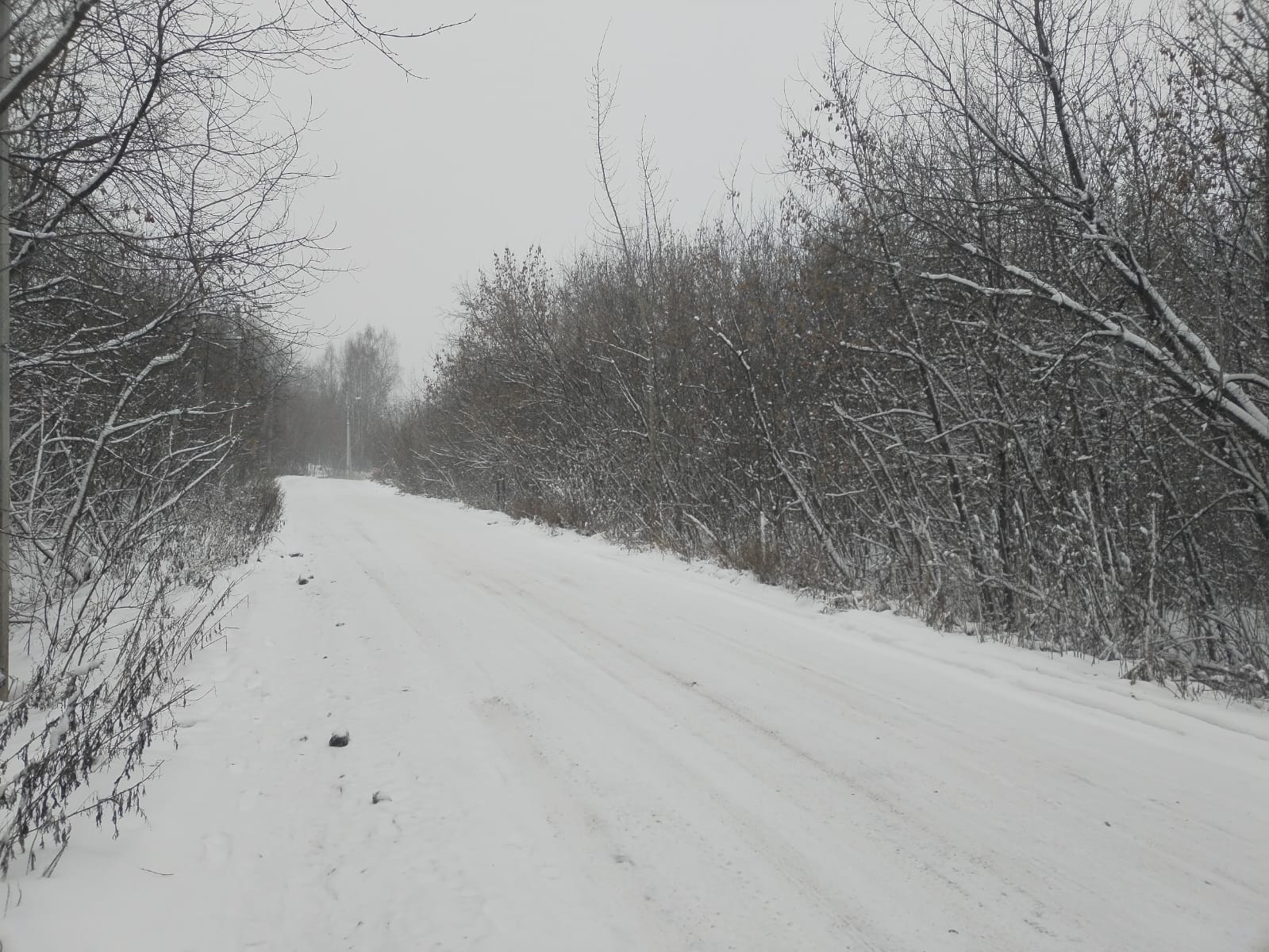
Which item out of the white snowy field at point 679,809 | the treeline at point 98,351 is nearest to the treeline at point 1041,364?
the white snowy field at point 679,809

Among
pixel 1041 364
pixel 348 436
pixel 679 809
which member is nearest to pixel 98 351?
pixel 679 809

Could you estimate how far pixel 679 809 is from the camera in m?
2.73

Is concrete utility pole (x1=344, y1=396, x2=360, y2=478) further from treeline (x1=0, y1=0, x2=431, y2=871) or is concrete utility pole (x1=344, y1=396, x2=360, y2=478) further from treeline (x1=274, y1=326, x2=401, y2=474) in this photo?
treeline (x1=0, y1=0, x2=431, y2=871)

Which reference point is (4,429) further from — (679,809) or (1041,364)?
(1041,364)

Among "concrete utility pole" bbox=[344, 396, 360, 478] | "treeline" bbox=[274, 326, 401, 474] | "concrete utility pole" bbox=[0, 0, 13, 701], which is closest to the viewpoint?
"concrete utility pole" bbox=[0, 0, 13, 701]

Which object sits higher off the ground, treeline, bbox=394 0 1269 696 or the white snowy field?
treeline, bbox=394 0 1269 696

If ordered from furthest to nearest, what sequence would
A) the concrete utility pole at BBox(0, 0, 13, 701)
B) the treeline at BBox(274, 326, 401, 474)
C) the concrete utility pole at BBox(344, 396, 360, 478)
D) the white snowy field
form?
1. the treeline at BBox(274, 326, 401, 474)
2. the concrete utility pole at BBox(344, 396, 360, 478)
3. the concrete utility pole at BBox(0, 0, 13, 701)
4. the white snowy field

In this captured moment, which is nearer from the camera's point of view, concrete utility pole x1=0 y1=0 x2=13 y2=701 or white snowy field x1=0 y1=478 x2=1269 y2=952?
white snowy field x1=0 y1=478 x2=1269 y2=952

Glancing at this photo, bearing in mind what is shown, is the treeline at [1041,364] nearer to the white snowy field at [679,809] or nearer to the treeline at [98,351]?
the white snowy field at [679,809]

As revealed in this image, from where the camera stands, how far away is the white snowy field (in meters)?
2.07

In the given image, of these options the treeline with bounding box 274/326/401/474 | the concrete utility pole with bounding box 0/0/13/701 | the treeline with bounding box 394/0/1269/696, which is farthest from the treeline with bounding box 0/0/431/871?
the treeline with bounding box 274/326/401/474

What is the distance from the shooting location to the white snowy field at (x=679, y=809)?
6.79 feet

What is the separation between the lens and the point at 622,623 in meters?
5.74

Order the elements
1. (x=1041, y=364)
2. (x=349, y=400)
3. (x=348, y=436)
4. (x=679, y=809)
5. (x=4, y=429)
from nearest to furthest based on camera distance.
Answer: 1. (x=679, y=809)
2. (x=4, y=429)
3. (x=1041, y=364)
4. (x=348, y=436)
5. (x=349, y=400)
